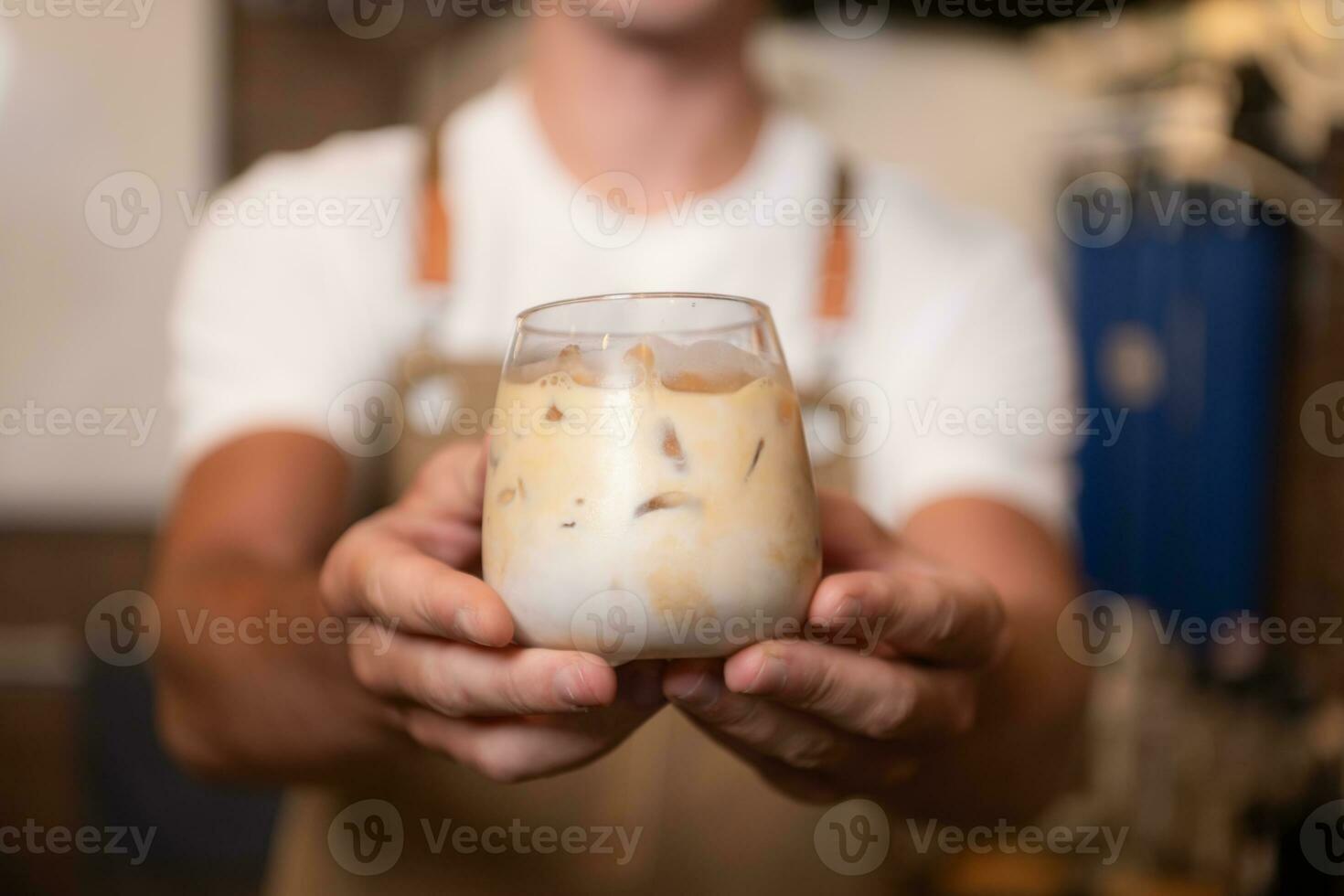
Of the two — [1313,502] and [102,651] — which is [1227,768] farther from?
[102,651]

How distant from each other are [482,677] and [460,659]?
0.08 feet

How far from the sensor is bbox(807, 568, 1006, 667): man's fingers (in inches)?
30.0

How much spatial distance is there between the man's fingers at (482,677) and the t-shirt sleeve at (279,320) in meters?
0.57

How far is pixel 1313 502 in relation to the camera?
3.11m

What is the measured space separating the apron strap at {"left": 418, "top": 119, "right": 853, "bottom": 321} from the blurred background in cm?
142

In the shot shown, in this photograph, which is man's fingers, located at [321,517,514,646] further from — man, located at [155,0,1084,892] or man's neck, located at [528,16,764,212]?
man's neck, located at [528,16,764,212]

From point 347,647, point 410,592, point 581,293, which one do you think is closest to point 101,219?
point 581,293

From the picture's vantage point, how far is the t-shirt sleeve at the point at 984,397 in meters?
1.39

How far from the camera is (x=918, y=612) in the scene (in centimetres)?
80

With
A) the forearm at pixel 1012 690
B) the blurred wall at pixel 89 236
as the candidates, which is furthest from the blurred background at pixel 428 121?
the forearm at pixel 1012 690

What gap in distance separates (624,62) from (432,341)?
41 centimetres

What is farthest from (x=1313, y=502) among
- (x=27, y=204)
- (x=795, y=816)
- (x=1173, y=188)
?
(x=27, y=204)

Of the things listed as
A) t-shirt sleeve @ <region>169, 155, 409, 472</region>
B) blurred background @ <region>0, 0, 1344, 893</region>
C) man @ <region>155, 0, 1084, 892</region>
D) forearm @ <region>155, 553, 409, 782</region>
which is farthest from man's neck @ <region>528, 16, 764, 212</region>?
blurred background @ <region>0, 0, 1344, 893</region>

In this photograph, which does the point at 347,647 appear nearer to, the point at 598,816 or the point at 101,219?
the point at 598,816
